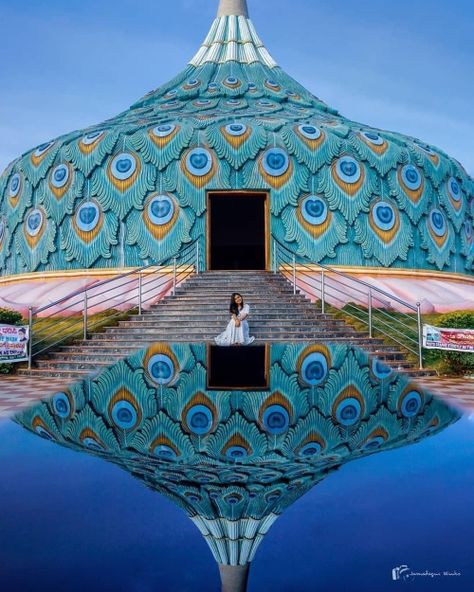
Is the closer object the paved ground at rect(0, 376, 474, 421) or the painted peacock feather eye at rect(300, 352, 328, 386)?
the paved ground at rect(0, 376, 474, 421)

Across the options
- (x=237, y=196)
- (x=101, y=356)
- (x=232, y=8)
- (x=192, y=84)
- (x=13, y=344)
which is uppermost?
(x=232, y=8)

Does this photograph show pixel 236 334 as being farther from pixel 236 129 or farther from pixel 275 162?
pixel 236 129

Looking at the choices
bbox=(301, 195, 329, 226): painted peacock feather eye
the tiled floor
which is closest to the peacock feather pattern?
the tiled floor

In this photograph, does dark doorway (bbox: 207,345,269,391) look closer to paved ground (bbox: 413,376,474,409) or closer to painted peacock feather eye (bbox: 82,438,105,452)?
paved ground (bbox: 413,376,474,409)

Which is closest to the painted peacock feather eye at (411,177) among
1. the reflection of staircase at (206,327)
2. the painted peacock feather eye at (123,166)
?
the reflection of staircase at (206,327)

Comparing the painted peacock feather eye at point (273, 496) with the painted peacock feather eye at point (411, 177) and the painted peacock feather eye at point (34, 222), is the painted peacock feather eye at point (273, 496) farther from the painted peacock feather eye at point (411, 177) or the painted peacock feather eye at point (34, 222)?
the painted peacock feather eye at point (34, 222)

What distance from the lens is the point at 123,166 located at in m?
Answer: 14.1

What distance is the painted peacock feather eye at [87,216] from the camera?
14.2 m

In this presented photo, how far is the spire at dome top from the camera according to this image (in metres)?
18.7

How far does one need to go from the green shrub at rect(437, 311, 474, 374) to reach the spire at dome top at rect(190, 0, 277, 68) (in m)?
12.5

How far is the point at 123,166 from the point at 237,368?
828 cm

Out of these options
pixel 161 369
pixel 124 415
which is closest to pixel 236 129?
pixel 161 369

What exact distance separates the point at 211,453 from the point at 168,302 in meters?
8.09

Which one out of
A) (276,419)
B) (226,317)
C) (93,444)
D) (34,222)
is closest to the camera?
(93,444)
